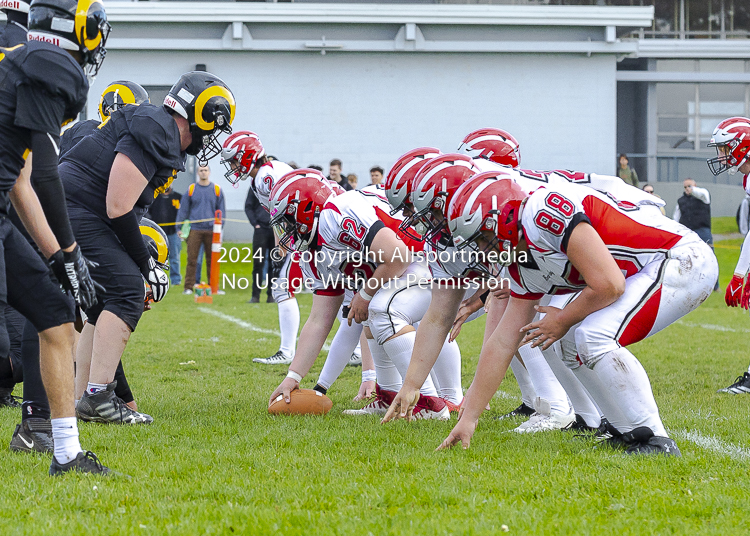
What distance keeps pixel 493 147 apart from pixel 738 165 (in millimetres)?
2201

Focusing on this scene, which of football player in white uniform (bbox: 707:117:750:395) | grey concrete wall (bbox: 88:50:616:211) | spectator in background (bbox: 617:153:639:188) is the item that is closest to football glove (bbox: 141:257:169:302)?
football player in white uniform (bbox: 707:117:750:395)

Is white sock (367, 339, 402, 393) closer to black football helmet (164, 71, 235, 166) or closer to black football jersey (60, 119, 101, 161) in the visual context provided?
black football helmet (164, 71, 235, 166)

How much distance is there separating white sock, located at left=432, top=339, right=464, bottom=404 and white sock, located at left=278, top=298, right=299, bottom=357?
9.06ft

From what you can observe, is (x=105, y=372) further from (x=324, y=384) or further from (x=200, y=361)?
(x=200, y=361)

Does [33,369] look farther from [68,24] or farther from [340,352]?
[340,352]

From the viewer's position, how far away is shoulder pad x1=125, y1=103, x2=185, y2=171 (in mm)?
4734

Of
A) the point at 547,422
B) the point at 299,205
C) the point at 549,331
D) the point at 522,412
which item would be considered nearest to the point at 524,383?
the point at 522,412

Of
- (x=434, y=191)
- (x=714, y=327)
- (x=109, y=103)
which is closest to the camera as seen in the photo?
(x=434, y=191)

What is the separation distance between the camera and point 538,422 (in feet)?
15.8

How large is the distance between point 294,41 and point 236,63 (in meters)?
1.71

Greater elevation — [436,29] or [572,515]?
[436,29]

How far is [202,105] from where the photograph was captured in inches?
196

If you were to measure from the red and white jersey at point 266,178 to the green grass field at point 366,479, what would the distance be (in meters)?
1.56

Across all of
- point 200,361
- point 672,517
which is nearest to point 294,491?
point 672,517
